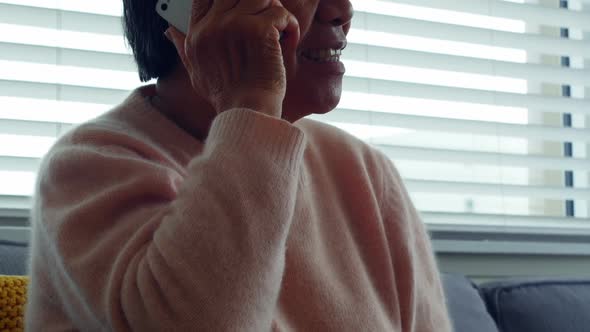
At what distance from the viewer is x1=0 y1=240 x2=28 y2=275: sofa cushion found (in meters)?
1.16

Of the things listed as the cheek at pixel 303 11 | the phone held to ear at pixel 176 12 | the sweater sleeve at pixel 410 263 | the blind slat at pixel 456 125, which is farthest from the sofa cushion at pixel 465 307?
the phone held to ear at pixel 176 12

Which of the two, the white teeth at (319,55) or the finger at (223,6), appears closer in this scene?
the finger at (223,6)

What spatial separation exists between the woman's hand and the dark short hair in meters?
0.16

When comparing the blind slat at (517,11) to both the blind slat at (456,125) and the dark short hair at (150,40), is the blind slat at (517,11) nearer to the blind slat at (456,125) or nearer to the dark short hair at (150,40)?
the blind slat at (456,125)

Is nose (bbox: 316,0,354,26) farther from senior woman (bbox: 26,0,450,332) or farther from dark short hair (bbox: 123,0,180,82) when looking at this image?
dark short hair (bbox: 123,0,180,82)

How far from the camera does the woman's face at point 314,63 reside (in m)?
0.95

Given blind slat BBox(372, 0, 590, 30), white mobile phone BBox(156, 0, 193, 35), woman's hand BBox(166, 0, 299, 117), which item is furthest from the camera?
blind slat BBox(372, 0, 590, 30)

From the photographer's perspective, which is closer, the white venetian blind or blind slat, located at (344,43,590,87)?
the white venetian blind

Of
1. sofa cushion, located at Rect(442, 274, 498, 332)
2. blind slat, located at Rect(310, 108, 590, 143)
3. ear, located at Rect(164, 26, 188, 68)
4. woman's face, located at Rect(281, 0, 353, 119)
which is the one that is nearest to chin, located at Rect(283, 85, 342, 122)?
woman's face, located at Rect(281, 0, 353, 119)

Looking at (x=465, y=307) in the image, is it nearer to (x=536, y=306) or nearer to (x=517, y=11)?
(x=536, y=306)

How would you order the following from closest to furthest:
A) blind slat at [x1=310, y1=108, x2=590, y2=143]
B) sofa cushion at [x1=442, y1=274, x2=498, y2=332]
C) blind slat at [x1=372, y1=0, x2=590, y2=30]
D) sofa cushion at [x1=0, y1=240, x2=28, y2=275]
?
1. sofa cushion at [x1=0, y1=240, x2=28, y2=275]
2. sofa cushion at [x1=442, y1=274, x2=498, y2=332]
3. blind slat at [x1=310, y1=108, x2=590, y2=143]
4. blind slat at [x1=372, y1=0, x2=590, y2=30]

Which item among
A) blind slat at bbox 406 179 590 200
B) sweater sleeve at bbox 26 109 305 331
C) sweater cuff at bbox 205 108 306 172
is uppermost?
sweater cuff at bbox 205 108 306 172

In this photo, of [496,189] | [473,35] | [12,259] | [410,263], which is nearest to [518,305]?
[496,189]

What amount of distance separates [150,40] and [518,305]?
935 millimetres
